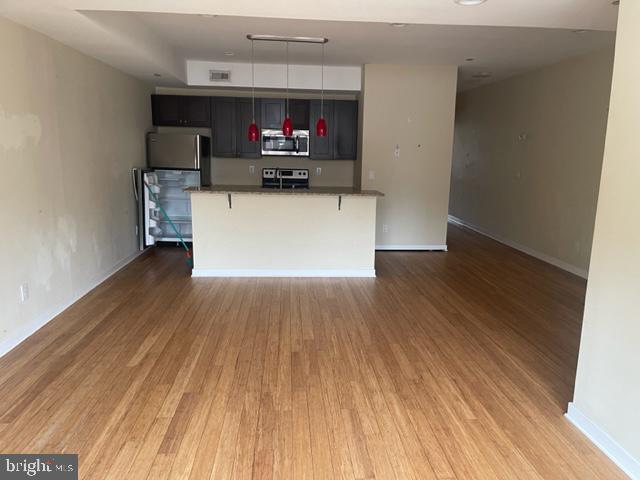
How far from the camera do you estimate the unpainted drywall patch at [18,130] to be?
3.16 metres

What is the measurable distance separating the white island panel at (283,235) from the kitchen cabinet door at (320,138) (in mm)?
2119

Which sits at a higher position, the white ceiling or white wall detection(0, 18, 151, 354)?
the white ceiling

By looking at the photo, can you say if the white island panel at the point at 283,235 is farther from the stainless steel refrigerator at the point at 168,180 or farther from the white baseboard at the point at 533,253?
the white baseboard at the point at 533,253

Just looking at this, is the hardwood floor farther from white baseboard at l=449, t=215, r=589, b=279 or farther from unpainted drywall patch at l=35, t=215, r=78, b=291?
white baseboard at l=449, t=215, r=589, b=279

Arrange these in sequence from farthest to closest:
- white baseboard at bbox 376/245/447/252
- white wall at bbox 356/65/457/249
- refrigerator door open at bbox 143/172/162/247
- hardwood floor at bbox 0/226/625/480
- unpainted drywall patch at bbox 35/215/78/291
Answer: white baseboard at bbox 376/245/447/252 < white wall at bbox 356/65/457/249 < refrigerator door open at bbox 143/172/162/247 < unpainted drywall patch at bbox 35/215/78/291 < hardwood floor at bbox 0/226/625/480

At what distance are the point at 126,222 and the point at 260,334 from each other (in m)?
3.12

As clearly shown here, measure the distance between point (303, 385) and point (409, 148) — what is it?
180 inches

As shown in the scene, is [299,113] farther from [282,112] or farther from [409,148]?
[409,148]

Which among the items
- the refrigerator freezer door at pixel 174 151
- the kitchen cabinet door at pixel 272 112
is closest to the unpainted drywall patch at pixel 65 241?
the refrigerator freezer door at pixel 174 151

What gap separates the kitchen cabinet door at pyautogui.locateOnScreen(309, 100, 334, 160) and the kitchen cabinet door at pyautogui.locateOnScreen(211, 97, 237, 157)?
3.96 feet

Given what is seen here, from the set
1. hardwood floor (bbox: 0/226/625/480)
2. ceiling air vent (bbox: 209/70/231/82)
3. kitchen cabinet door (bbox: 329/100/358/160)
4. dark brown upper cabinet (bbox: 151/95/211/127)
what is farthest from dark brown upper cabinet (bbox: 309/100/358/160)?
hardwood floor (bbox: 0/226/625/480)

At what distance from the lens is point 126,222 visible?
5809 millimetres

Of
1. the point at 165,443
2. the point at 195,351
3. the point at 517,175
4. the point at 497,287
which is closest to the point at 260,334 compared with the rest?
the point at 195,351

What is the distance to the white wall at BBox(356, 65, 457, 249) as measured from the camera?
638 centimetres
